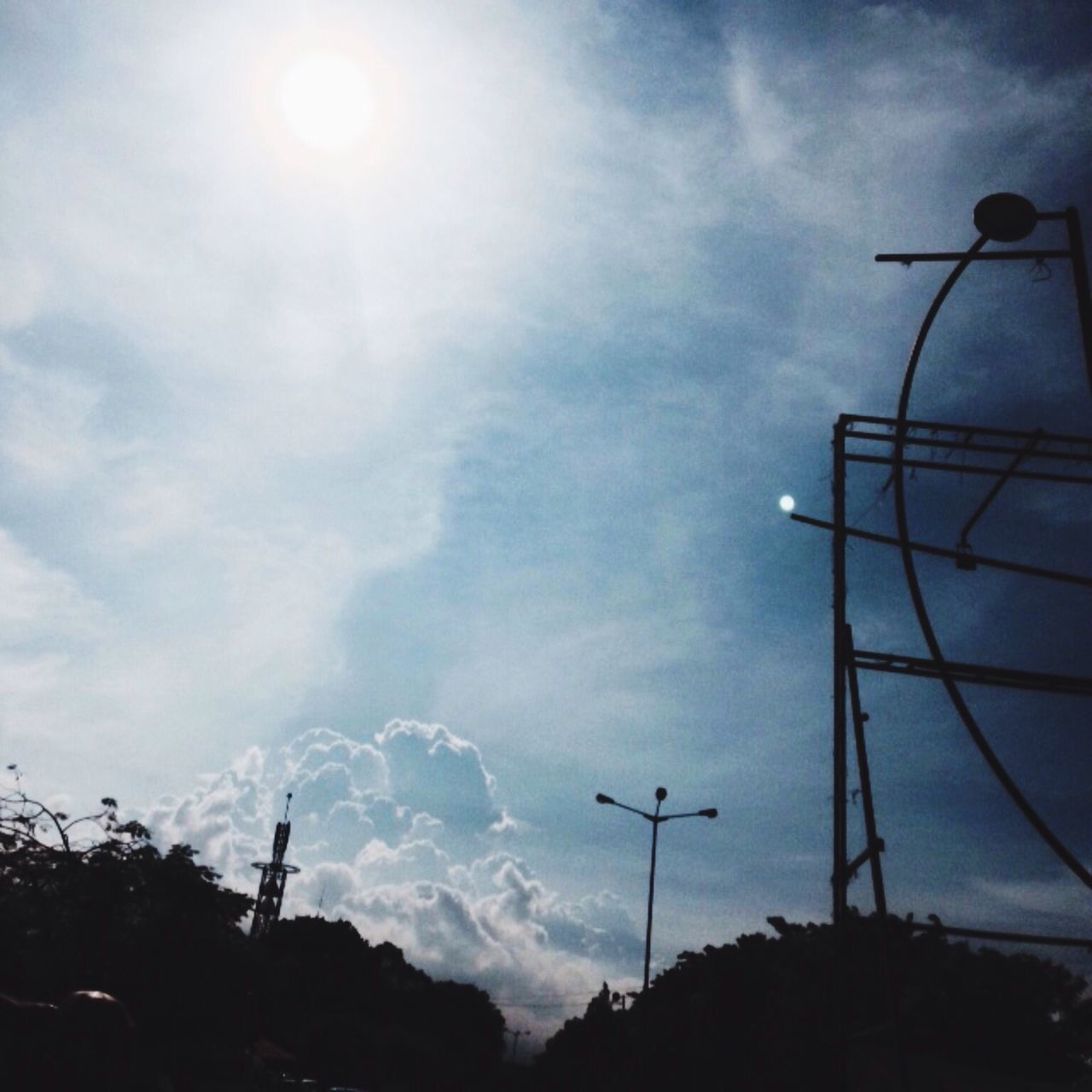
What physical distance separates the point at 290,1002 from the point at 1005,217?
92.3 metres

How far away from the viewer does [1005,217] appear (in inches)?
336

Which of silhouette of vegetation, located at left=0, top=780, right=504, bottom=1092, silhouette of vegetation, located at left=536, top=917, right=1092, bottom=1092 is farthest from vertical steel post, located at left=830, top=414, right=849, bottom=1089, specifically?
silhouette of vegetation, located at left=536, top=917, right=1092, bottom=1092

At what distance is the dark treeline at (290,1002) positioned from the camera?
13.4ft

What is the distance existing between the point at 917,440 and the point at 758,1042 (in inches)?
1489

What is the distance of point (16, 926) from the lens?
43.2 ft

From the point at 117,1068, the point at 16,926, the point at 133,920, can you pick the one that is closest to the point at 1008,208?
the point at 117,1068

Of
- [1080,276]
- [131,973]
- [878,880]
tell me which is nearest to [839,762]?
[878,880]

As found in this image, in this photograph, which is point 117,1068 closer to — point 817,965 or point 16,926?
point 16,926

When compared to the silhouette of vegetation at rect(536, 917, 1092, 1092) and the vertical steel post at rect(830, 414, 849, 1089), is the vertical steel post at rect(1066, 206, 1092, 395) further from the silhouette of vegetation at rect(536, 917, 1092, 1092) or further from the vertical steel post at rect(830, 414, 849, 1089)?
the silhouette of vegetation at rect(536, 917, 1092, 1092)

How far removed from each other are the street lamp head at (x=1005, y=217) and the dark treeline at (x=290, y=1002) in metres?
6.94

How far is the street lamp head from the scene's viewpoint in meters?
8.49

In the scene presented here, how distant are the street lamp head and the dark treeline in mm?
6945

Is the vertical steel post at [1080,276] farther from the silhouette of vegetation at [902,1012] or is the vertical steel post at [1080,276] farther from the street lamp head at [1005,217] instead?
the silhouette of vegetation at [902,1012]

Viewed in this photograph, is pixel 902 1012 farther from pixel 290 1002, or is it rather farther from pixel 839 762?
pixel 290 1002
